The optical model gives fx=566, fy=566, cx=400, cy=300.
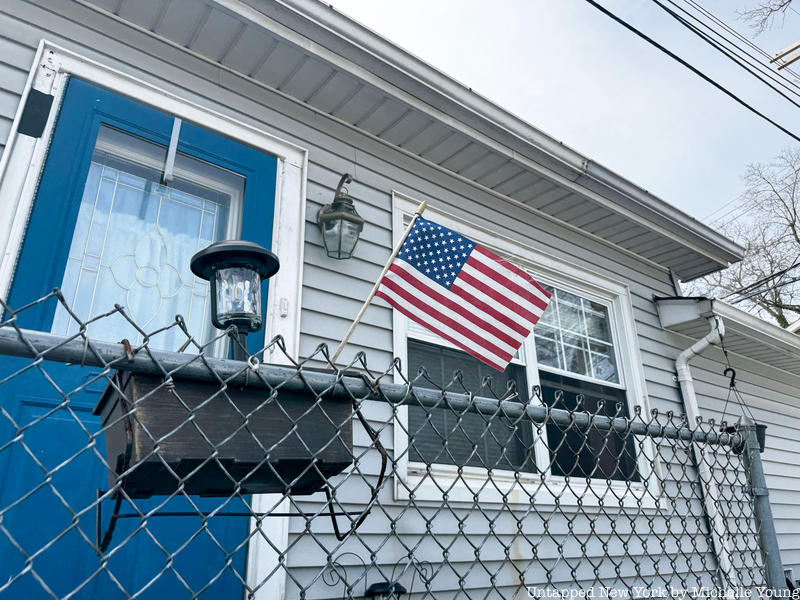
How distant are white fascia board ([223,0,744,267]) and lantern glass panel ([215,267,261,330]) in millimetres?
2028

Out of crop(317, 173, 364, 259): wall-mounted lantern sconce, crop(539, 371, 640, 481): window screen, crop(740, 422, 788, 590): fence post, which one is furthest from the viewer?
crop(539, 371, 640, 481): window screen

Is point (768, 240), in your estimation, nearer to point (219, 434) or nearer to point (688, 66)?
point (688, 66)

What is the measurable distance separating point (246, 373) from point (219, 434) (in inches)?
5.2

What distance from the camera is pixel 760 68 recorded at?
527 centimetres

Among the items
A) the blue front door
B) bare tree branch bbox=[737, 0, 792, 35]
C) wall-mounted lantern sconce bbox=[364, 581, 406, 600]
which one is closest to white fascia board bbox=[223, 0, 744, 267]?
the blue front door

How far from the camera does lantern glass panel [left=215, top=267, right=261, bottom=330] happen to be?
1531mm

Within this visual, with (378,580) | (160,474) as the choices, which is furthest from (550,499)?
(160,474)

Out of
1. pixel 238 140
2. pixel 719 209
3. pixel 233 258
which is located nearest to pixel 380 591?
pixel 233 258

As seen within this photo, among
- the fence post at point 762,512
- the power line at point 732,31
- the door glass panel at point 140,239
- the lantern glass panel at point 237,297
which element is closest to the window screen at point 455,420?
the door glass panel at point 140,239

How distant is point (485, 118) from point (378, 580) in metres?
2.95

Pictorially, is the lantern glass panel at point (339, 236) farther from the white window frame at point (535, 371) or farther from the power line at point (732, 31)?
the power line at point (732, 31)

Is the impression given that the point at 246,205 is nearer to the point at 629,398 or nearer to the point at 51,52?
the point at 51,52

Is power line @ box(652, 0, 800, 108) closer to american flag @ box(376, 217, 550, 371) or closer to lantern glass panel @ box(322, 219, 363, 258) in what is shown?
lantern glass panel @ box(322, 219, 363, 258)

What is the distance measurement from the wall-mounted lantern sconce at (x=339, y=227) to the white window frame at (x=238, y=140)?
13 cm
